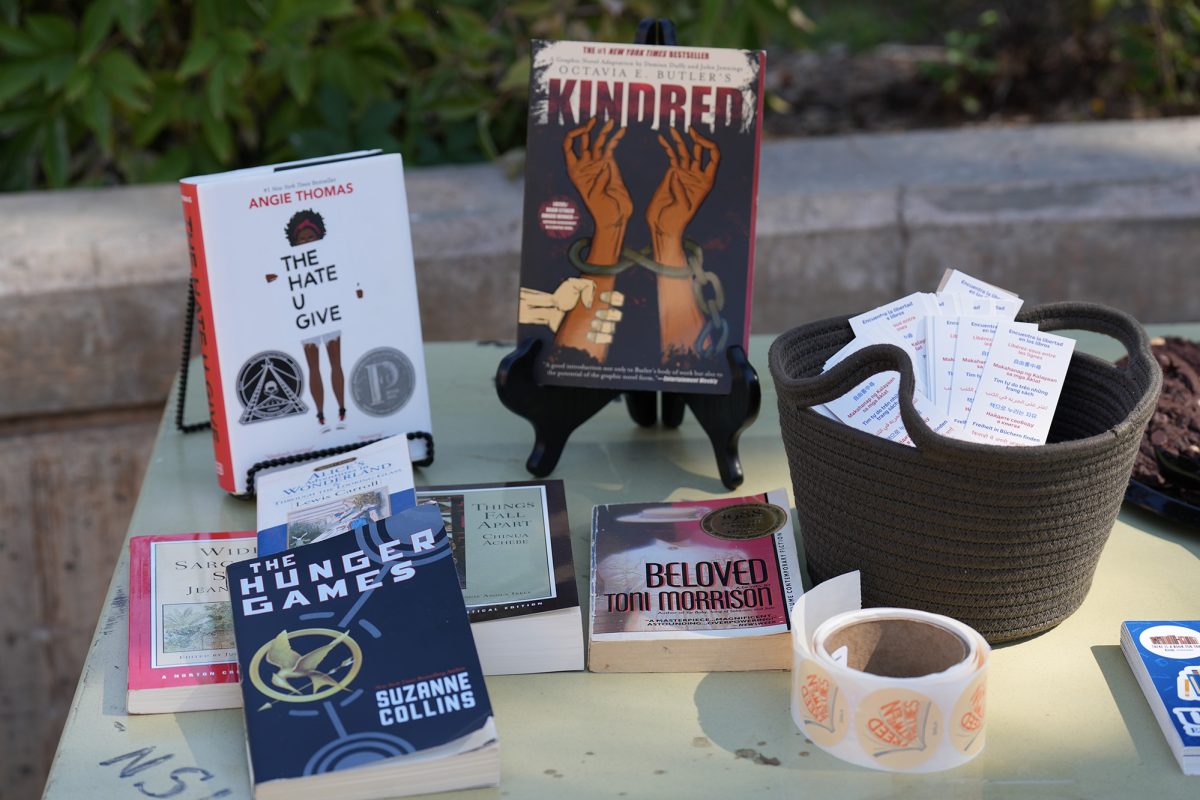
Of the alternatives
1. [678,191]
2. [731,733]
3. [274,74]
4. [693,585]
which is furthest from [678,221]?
[274,74]

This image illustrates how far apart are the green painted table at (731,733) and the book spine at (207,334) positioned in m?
0.12

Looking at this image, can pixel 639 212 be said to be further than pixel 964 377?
Yes

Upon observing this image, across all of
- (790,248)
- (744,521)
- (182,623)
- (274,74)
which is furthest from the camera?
(274,74)

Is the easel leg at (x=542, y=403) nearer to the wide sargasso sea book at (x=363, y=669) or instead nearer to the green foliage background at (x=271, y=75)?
the wide sargasso sea book at (x=363, y=669)

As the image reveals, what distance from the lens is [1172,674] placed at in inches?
30.9

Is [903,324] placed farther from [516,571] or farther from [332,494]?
[332,494]

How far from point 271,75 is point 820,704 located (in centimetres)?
172

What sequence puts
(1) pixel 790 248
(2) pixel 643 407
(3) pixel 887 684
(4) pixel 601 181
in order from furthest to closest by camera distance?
(1) pixel 790 248, (2) pixel 643 407, (4) pixel 601 181, (3) pixel 887 684

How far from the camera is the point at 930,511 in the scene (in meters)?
0.78

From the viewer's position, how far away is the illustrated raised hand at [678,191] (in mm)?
1034

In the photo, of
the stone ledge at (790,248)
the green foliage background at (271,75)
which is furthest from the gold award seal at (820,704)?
the green foliage background at (271,75)

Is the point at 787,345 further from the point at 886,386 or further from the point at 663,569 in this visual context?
the point at 663,569

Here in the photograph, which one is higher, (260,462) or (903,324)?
(903,324)

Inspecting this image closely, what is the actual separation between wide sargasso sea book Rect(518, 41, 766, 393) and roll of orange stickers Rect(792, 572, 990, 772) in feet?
1.12
